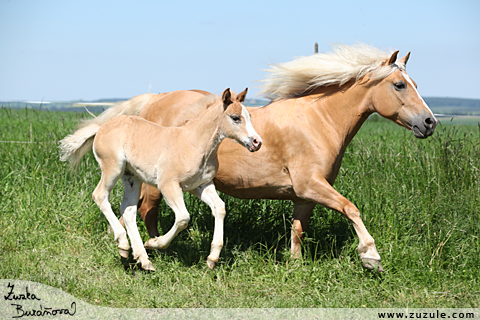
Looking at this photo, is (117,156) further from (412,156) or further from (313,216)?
(412,156)

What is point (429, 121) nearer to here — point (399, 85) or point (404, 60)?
point (399, 85)

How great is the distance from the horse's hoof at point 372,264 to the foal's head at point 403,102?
3.80 feet

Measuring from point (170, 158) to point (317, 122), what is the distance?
1.46m

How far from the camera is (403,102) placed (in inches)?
167

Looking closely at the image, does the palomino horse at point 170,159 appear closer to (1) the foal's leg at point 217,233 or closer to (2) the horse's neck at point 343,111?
(1) the foal's leg at point 217,233

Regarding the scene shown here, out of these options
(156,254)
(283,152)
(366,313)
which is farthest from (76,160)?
(366,313)

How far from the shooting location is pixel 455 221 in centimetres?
488

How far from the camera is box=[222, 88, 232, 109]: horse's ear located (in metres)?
3.84

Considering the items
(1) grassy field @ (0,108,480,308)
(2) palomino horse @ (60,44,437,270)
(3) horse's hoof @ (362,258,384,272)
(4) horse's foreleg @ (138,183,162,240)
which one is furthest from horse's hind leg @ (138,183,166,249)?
(3) horse's hoof @ (362,258,384,272)

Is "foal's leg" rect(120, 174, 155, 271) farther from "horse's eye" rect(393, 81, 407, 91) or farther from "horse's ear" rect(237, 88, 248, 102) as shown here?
"horse's eye" rect(393, 81, 407, 91)

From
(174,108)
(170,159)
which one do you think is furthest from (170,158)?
(174,108)

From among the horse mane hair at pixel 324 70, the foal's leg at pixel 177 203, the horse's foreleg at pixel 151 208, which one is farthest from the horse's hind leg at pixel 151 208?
the horse mane hair at pixel 324 70

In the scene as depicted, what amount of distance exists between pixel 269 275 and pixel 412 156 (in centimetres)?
328

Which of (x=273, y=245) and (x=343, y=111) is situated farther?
(x=273, y=245)
